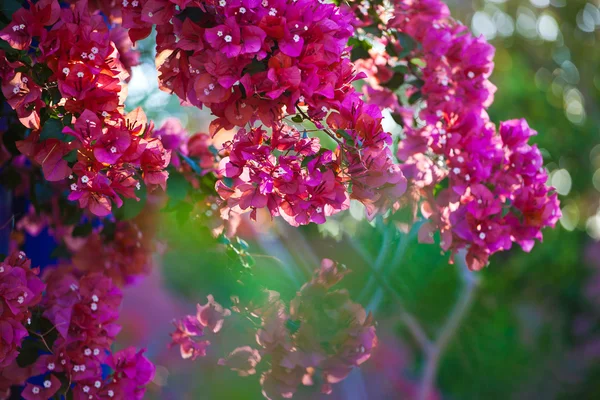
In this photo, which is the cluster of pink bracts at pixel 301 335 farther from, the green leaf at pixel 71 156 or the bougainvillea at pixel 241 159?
the green leaf at pixel 71 156

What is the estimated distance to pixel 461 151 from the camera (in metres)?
1.47

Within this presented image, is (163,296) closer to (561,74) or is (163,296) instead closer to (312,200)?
(561,74)

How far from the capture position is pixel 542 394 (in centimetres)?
617

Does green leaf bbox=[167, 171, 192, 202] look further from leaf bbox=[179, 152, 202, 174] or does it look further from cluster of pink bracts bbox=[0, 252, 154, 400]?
cluster of pink bracts bbox=[0, 252, 154, 400]

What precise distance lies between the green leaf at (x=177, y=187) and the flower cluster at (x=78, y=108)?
369mm

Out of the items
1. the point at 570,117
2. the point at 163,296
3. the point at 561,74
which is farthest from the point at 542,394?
the point at 163,296

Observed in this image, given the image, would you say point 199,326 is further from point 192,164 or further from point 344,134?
point 344,134

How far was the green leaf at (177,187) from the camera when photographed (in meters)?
1.55

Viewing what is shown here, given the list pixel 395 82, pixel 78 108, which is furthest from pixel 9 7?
pixel 395 82

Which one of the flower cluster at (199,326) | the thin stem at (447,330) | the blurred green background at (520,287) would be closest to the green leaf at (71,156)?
the flower cluster at (199,326)

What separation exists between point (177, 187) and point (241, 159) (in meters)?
0.50

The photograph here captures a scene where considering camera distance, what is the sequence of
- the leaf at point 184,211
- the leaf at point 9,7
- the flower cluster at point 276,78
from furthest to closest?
the leaf at point 184,211 < the leaf at point 9,7 < the flower cluster at point 276,78

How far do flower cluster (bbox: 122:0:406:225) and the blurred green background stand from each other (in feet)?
12.7

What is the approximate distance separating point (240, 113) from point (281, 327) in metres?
0.60
